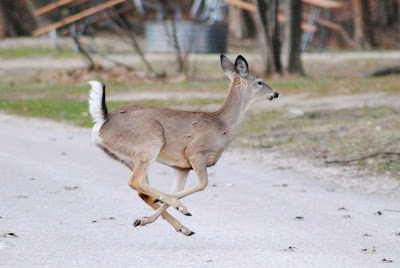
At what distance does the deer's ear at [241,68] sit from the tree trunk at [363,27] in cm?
2526

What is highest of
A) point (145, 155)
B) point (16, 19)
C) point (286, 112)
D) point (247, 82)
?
point (247, 82)

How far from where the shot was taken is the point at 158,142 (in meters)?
6.88

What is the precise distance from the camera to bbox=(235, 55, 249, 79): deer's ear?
7469 mm

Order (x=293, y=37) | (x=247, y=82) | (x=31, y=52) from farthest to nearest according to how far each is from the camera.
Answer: (x=31, y=52)
(x=293, y=37)
(x=247, y=82)

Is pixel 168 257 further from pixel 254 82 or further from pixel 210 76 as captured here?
pixel 210 76

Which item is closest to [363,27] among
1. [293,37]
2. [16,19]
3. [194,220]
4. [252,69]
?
[252,69]

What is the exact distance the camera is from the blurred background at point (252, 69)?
41.0 ft

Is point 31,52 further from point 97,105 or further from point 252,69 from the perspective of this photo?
point 97,105

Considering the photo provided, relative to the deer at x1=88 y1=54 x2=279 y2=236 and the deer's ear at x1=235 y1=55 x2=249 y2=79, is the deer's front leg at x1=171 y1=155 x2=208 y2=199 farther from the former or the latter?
the deer's ear at x1=235 y1=55 x2=249 y2=79

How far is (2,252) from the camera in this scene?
20.8 ft

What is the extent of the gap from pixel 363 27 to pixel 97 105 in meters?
26.6

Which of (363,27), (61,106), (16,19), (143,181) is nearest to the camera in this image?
(143,181)

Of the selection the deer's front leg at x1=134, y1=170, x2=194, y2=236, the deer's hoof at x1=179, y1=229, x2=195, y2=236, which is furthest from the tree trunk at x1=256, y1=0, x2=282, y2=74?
the deer's hoof at x1=179, y1=229, x2=195, y2=236

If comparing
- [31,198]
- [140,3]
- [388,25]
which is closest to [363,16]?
[388,25]
